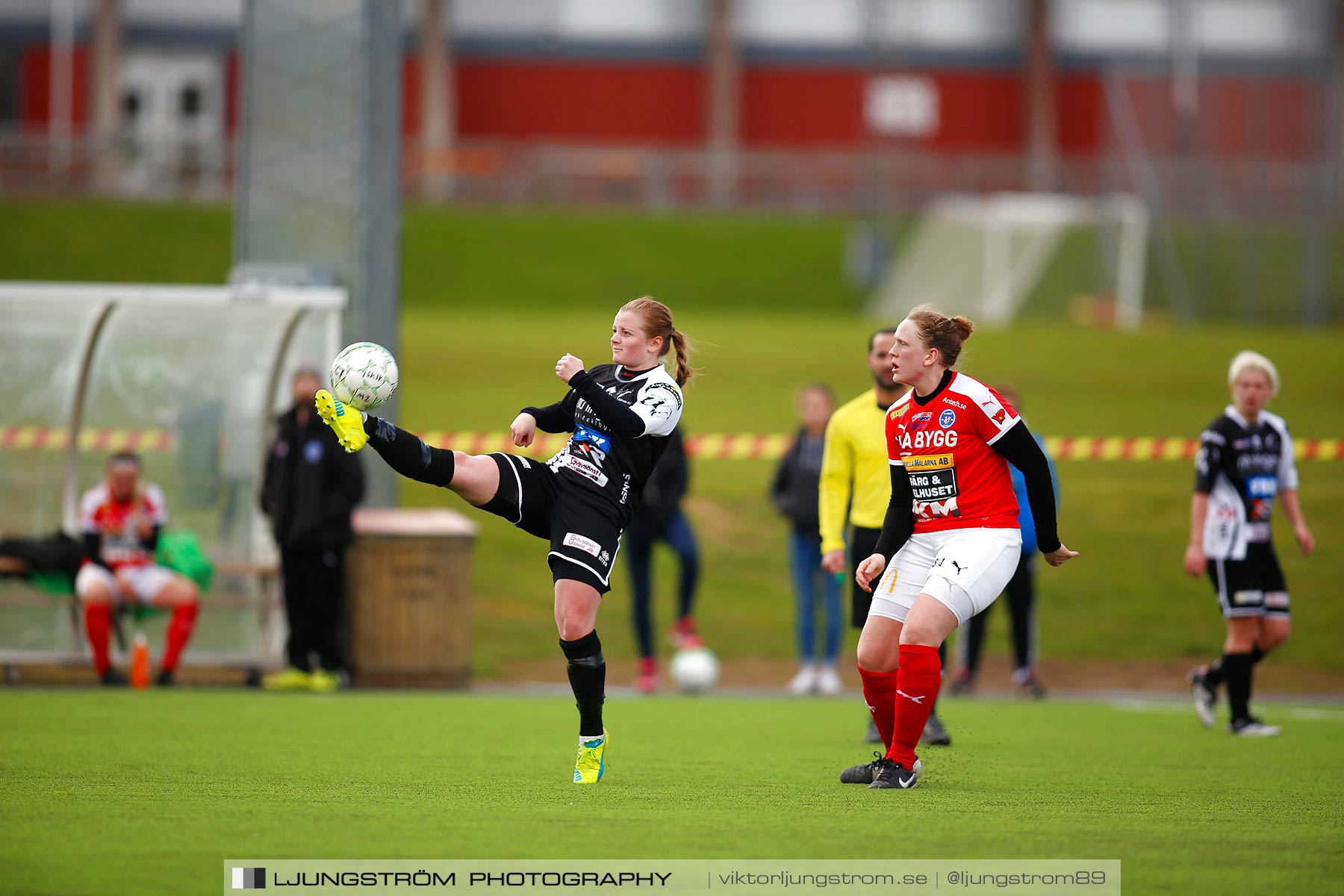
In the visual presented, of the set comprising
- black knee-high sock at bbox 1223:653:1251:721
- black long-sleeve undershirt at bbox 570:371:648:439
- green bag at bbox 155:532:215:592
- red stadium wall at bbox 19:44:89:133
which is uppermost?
red stadium wall at bbox 19:44:89:133

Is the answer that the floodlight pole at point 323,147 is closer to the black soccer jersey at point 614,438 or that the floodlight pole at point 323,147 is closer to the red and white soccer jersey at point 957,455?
the black soccer jersey at point 614,438

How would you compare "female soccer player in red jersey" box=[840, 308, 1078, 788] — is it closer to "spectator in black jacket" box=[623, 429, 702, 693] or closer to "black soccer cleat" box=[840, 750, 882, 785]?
"black soccer cleat" box=[840, 750, 882, 785]

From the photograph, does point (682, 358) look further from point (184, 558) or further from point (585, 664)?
point (184, 558)

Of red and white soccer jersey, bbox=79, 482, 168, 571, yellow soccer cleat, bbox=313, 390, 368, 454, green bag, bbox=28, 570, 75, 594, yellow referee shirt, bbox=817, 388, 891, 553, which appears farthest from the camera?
green bag, bbox=28, 570, 75, 594

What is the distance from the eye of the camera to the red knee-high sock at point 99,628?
12227 mm

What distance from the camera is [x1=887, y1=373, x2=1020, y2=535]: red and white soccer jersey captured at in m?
6.95

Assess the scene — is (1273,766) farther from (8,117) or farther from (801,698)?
(8,117)

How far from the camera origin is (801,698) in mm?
12633

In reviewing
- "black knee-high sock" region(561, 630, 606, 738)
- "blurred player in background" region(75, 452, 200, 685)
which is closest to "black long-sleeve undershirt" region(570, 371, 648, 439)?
"black knee-high sock" region(561, 630, 606, 738)

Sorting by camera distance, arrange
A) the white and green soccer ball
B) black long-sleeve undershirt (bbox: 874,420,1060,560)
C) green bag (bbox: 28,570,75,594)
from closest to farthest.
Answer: the white and green soccer ball
black long-sleeve undershirt (bbox: 874,420,1060,560)
green bag (bbox: 28,570,75,594)

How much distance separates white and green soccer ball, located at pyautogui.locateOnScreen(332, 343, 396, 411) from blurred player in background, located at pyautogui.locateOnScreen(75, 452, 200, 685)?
234 inches

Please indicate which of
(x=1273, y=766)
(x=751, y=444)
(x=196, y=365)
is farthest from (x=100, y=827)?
(x=751, y=444)

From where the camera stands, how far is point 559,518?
7055 mm

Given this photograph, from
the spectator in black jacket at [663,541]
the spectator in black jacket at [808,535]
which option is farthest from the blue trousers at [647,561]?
the spectator in black jacket at [808,535]
